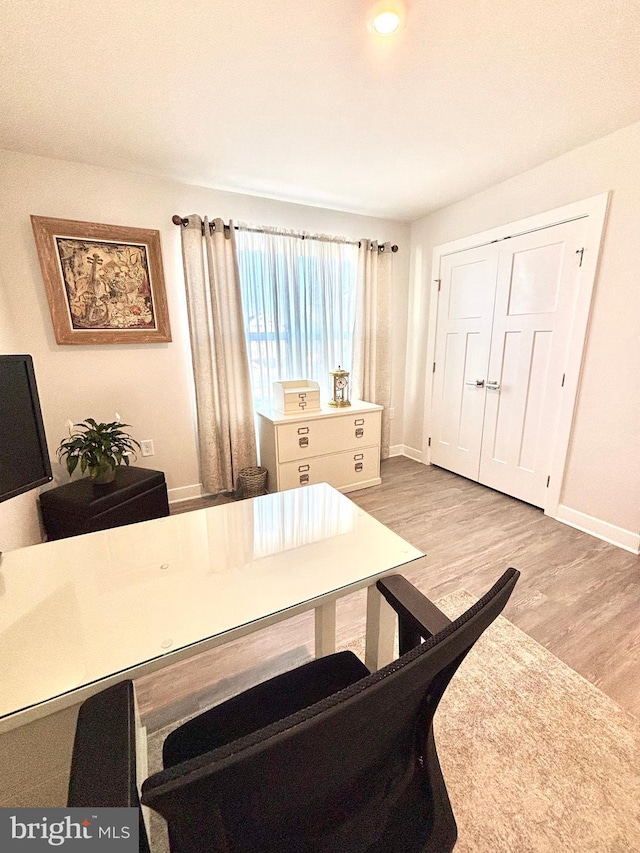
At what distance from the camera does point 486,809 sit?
1019mm

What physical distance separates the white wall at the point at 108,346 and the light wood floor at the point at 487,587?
0.79 meters

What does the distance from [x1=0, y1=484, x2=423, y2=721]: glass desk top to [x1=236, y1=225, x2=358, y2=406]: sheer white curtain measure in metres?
1.97

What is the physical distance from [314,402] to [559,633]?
6.98 feet

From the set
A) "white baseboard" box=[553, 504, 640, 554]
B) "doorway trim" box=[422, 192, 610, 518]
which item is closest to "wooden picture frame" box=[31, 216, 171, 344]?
"doorway trim" box=[422, 192, 610, 518]

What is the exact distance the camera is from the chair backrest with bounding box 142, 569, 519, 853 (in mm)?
321

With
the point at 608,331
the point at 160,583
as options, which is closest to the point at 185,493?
the point at 160,583

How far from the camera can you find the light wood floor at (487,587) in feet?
4.61

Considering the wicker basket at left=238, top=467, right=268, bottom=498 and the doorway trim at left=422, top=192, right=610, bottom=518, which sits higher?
the doorway trim at left=422, top=192, right=610, bottom=518

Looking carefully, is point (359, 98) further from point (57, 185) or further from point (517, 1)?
point (57, 185)

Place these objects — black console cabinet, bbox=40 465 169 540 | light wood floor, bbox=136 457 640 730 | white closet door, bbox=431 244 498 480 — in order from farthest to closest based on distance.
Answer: white closet door, bbox=431 244 498 480 < black console cabinet, bbox=40 465 169 540 < light wood floor, bbox=136 457 640 730

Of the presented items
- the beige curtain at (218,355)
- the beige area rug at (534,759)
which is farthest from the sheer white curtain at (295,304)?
the beige area rug at (534,759)

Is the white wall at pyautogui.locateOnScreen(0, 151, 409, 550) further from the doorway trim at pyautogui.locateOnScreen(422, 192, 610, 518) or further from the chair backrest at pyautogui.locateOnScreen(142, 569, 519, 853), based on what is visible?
the chair backrest at pyautogui.locateOnScreen(142, 569, 519, 853)

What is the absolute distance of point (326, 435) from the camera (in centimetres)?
292

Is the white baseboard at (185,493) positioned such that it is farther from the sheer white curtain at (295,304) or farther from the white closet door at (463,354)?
the white closet door at (463,354)
